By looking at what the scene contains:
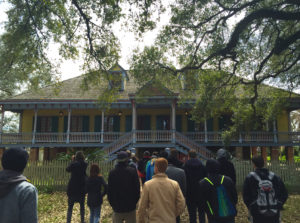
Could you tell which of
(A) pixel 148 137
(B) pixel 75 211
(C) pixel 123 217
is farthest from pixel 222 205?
(A) pixel 148 137

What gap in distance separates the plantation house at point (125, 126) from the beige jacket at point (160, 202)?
12617 mm

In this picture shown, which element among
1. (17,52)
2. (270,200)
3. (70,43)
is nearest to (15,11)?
(17,52)

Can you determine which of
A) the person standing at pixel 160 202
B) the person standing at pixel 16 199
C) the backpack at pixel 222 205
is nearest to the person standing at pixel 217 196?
the backpack at pixel 222 205

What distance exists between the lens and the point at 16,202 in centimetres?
222

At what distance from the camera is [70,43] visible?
33.2 ft

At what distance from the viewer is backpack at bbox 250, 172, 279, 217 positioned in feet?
11.4

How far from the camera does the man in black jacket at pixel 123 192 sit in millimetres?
3986

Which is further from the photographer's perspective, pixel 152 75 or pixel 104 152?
pixel 104 152

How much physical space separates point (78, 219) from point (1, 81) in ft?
95.2

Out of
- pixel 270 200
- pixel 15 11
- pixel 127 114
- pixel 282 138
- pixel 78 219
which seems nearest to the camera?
pixel 270 200

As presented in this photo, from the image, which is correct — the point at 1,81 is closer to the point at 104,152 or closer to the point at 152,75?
the point at 104,152

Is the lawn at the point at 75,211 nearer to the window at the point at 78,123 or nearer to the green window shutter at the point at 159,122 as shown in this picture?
the window at the point at 78,123

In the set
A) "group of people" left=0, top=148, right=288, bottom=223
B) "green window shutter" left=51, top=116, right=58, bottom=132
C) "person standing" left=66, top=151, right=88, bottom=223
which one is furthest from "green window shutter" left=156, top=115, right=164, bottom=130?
"group of people" left=0, top=148, right=288, bottom=223

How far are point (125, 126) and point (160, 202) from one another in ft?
Result: 55.1
